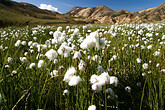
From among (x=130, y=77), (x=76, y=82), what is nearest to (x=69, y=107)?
(x=76, y=82)

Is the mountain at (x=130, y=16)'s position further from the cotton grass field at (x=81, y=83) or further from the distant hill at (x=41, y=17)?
the cotton grass field at (x=81, y=83)

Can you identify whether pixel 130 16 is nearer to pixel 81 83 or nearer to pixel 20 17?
pixel 20 17

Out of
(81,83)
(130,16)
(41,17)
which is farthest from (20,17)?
(130,16)

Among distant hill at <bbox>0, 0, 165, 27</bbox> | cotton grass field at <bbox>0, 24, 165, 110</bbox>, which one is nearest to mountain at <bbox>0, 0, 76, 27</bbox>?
distant hill at <bbox>0, 0, 165, 27</bbox>

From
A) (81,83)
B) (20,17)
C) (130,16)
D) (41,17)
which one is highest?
(41,17)

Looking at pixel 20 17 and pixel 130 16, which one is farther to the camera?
pixel 130 16

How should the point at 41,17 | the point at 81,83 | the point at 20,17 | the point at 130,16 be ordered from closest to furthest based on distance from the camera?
the point at 81,83, the point at 20,17, the point at 130,16, the point at 41,17

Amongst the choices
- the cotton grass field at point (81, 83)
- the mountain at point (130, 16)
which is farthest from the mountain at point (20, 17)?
the mountain at point (130, 16)

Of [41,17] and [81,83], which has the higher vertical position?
[41,17]

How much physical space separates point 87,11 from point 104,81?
19680 cm

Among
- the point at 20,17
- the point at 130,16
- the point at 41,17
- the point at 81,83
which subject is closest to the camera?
the point at 81,83

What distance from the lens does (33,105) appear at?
1412 mm

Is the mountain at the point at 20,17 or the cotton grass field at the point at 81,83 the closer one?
the cotton grass field at the point at 81,83

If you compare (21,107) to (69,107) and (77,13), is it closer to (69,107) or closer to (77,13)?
(69,107)
